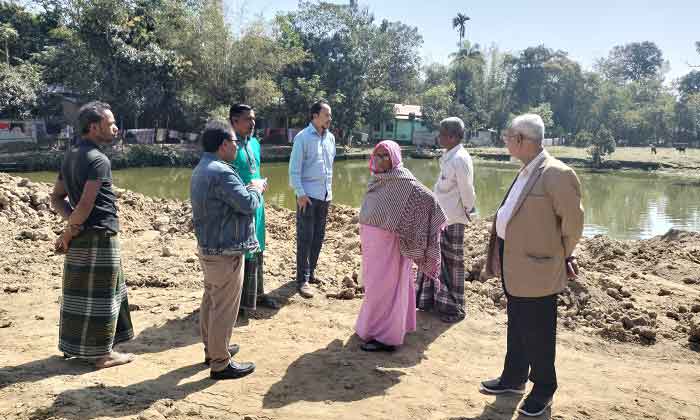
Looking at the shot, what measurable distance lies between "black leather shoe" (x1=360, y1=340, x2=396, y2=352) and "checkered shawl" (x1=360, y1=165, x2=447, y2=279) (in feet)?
2.16

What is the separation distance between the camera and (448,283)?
14.8 ft

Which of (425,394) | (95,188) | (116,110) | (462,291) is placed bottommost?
(425,394)

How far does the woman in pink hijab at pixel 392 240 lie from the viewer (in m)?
3.65

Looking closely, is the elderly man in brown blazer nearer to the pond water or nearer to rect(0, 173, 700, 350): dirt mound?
rect(0, 173, 700, 350): dirt mound

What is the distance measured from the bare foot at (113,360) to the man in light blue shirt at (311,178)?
6.02ft

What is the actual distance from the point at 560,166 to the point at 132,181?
18819 millimetres

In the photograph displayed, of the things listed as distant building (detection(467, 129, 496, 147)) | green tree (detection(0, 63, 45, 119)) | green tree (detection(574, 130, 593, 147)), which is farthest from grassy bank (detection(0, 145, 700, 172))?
distant building (detection(467, 129, 496, 147))

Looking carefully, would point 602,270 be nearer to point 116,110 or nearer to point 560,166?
point 560,166

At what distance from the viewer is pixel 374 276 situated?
3736 millimetres

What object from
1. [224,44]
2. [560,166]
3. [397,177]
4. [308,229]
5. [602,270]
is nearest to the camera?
[560,166]

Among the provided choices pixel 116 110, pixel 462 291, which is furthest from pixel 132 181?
pixel 462 291

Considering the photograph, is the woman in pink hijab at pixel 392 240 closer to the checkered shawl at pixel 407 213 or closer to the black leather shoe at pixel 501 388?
the checkered shawl at pixel 407 213

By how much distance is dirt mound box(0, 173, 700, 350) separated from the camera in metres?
4.65

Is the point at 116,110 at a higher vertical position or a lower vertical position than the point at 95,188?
higher
